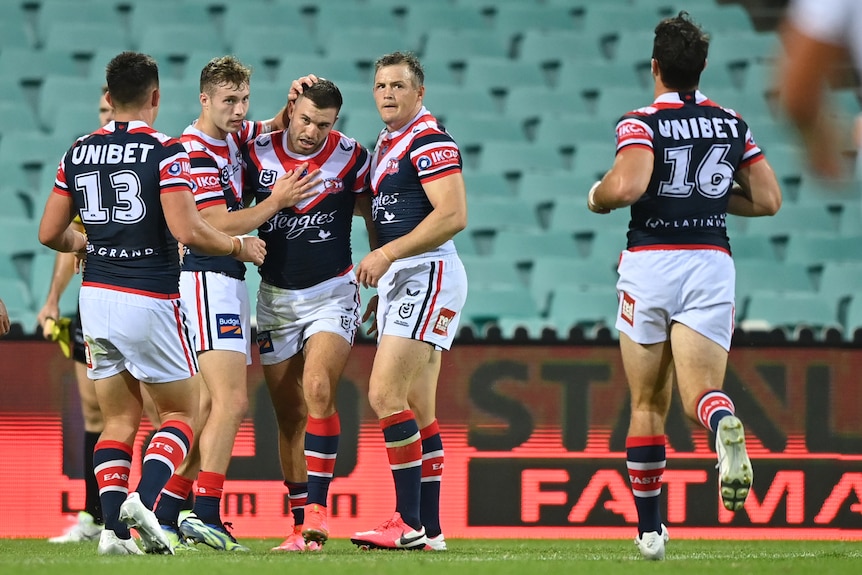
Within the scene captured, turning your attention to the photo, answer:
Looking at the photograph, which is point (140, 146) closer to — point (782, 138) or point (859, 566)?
point (859, 566)

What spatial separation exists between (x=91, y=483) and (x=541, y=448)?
7.82 ft

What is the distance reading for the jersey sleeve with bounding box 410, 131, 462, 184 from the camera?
5570 mm

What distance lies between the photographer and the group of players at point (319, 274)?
505cm

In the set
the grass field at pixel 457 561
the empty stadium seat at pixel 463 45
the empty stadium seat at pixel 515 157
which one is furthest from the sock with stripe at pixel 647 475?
the empty stadium seat at pixel 463 45

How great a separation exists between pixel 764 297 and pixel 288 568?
17.1 ft

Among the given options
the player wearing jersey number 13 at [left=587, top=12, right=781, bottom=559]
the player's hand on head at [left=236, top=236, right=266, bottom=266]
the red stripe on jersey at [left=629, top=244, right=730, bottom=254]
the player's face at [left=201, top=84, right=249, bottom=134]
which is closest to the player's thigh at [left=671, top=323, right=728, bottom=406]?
the player wearing jersey number 13 at [left=587, top=12, right=781, bottom=559]

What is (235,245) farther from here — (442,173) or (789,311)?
(789,311)

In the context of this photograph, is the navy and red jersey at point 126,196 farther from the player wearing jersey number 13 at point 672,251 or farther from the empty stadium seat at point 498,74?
the empty stadium seat at point 498,74

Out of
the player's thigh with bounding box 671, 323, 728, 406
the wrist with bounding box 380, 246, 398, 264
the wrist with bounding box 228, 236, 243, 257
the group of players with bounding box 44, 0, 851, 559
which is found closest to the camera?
the player's thigh with bounding box 671, 323, 728, 406

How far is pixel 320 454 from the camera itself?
5.59 metres

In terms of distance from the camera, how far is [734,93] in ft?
38.0

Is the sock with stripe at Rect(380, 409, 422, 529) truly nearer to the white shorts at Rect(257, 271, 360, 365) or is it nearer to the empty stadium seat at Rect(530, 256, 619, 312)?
the white shorts at Rect(257, 271, 360, 365)

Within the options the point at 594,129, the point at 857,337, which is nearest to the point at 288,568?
the point at 857,337

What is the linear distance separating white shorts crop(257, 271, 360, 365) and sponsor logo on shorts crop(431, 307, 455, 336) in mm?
433
